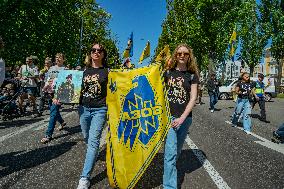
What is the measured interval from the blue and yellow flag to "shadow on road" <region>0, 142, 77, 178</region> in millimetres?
1985

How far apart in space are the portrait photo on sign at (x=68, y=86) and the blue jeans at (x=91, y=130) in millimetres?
1210

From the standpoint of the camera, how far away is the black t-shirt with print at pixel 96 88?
5043 millimetres

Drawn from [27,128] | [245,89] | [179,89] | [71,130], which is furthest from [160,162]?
[245,89]

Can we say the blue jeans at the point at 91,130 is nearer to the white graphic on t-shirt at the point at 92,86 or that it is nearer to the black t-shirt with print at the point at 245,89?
the white graphic on t-shirt at the point at 92,86

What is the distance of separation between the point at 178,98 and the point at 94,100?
1.20 meters

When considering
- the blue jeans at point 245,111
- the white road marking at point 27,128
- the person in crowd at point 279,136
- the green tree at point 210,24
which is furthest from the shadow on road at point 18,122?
the green tree at point 210,24

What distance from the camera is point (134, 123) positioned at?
461 cm

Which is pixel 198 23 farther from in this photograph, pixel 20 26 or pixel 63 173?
pixel 63 173

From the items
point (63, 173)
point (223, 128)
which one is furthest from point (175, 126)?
point (223, 128)

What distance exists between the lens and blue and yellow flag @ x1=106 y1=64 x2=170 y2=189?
14.7 ft

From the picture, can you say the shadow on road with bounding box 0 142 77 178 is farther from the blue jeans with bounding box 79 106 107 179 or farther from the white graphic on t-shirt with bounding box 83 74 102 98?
the white graphic on t-shirt with bounding box 83 74 102 98

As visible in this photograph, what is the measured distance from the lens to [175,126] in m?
4.43

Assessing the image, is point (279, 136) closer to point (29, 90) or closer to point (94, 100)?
point (94, 100)

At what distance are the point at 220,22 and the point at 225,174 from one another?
4115 centimetres
